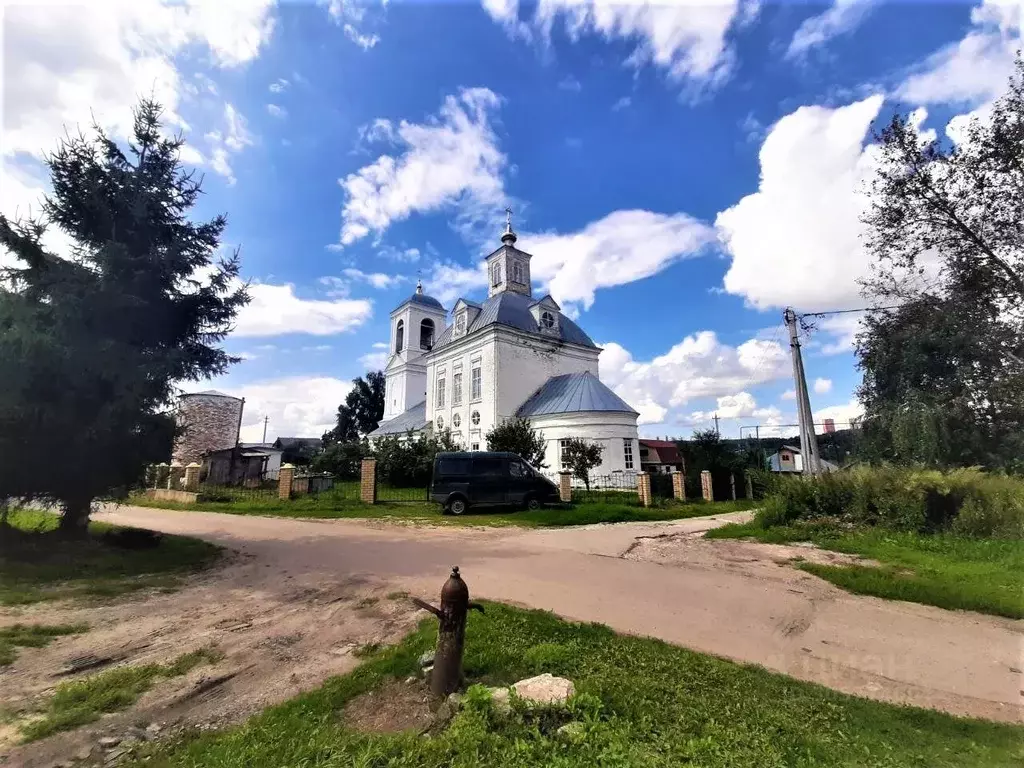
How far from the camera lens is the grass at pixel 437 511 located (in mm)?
15086

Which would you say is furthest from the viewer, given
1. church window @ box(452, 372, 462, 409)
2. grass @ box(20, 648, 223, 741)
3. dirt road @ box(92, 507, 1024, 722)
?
church window @ box(452, 372, 462, 409)

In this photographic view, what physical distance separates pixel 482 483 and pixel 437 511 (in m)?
1.79

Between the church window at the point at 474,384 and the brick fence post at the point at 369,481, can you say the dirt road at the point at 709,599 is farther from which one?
the church window at the point at 474,384

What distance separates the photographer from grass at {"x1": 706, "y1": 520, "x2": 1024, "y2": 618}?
6453mm

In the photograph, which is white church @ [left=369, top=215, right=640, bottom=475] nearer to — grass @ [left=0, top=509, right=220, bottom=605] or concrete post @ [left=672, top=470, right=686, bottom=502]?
concrete post @ [left=672, top=470, right=686, bottom=502]

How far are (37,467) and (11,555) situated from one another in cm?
138

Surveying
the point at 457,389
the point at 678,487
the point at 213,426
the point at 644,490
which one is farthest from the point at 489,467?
the point at 213,426

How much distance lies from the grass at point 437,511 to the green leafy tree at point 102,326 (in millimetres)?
7169

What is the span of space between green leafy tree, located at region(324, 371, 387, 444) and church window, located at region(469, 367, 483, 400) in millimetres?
31823

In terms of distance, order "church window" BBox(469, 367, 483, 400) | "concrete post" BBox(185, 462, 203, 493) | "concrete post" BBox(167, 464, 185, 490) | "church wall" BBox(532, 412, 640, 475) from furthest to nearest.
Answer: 1. "church window" BBox(469, 367, 483, 400)
2. "church wall" BBox(532, 412, 640, 475)
3. "concrete post" BBox(167, 464, 185, 490)
4. "concrete post" BBox(185, 462, 203, 493)

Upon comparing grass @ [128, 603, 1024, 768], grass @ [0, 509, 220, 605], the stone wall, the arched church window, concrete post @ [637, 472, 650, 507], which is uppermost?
the arched church window

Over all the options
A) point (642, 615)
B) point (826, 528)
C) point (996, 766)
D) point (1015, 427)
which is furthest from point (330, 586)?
point (1015, 427)

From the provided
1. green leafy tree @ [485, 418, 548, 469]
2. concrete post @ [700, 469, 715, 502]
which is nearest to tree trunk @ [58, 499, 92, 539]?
green leafy tree @ [485, 418, 548, 469]

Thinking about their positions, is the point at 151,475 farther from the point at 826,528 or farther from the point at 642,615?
the point at 826,528
